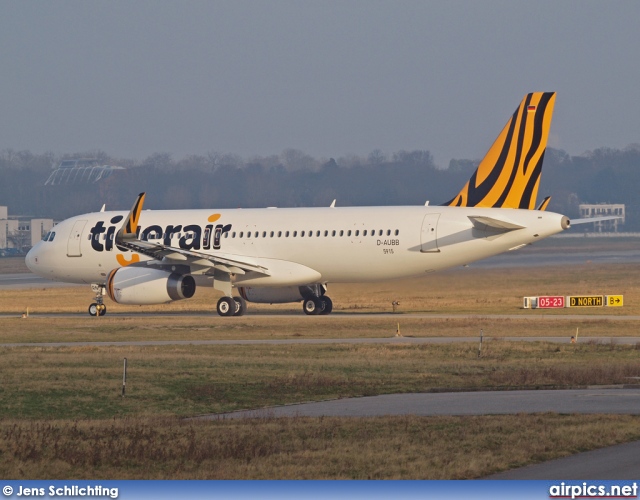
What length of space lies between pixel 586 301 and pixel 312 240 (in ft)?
46.9

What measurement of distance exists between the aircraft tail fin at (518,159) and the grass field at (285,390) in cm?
515

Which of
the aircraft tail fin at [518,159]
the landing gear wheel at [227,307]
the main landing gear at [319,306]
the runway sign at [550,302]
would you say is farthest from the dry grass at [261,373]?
the runway sign at [550,302]

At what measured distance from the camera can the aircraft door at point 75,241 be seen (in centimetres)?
5797

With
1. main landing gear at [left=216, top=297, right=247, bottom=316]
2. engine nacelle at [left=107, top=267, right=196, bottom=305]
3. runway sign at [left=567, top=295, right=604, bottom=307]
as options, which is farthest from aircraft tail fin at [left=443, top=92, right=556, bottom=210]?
engine nacelle at [left=107, top=267, right=196, bottom=305]

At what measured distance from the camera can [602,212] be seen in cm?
17612

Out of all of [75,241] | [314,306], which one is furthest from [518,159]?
[75,241]

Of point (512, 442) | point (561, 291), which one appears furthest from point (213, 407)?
point (561, 291)

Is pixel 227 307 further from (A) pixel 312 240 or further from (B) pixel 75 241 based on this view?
(B) pixel 75 241

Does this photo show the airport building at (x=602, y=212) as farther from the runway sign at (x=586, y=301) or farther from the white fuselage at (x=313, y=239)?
the white fuselage at (x=313, y=239)

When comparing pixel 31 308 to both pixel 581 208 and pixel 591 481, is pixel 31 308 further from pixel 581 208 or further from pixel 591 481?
pixel 581 208

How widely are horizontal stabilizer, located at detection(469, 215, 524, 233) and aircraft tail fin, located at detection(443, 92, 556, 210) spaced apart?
1.75 metres

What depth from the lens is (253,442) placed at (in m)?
19.2

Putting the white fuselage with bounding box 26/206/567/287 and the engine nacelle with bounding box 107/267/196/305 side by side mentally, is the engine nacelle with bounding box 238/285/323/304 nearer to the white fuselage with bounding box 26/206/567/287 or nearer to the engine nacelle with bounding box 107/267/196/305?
the white fuselage with bounding box 26/206/567/287

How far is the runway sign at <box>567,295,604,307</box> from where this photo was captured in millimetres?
57062
